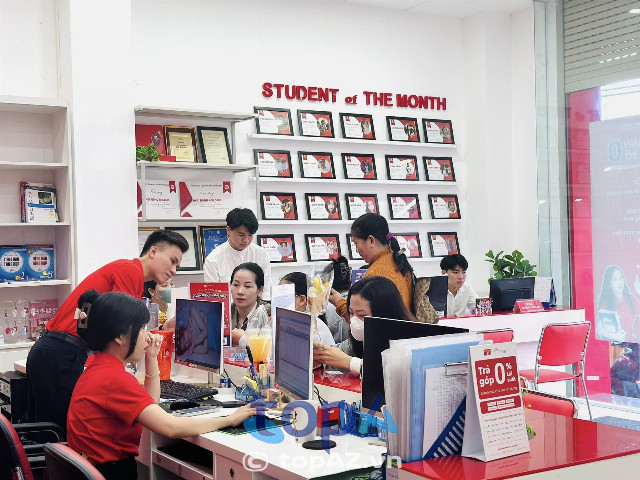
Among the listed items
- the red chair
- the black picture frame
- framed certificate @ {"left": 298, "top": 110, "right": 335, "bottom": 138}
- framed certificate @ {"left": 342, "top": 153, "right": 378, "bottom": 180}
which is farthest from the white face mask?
framed certificate @ {"left": 342, "top": 153, "right": 378, "bottom": 180}

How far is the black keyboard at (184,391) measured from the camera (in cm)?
349

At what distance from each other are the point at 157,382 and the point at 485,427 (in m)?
1.68

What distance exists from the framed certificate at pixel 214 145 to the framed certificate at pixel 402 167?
70.2 inches

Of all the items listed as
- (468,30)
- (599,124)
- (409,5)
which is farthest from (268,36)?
(599,124)

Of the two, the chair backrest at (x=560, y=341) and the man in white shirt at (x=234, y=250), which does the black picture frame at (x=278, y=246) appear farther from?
the chair backrest at (x=560, y=341)

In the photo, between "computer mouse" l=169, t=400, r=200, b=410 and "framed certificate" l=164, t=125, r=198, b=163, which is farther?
"framed certificate" l=164, t=125, r=198, b=163

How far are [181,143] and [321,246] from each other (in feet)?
5.44

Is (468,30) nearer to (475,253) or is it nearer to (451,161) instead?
(451,161)

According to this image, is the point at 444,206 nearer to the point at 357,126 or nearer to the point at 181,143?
the point at 357,126

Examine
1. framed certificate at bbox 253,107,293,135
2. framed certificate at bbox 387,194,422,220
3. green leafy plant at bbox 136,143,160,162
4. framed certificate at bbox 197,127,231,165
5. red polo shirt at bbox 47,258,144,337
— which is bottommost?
red polo shirt at bbox 47,258,144,337

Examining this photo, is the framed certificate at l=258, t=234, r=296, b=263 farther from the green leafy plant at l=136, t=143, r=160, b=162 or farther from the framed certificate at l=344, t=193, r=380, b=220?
the green leafy plant at l=136, t=143, r=160, b=162

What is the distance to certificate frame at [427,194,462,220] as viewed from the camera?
805 centimetres

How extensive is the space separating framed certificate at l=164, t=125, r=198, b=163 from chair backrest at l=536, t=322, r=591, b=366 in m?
3.12

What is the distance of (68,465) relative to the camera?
1.90m
